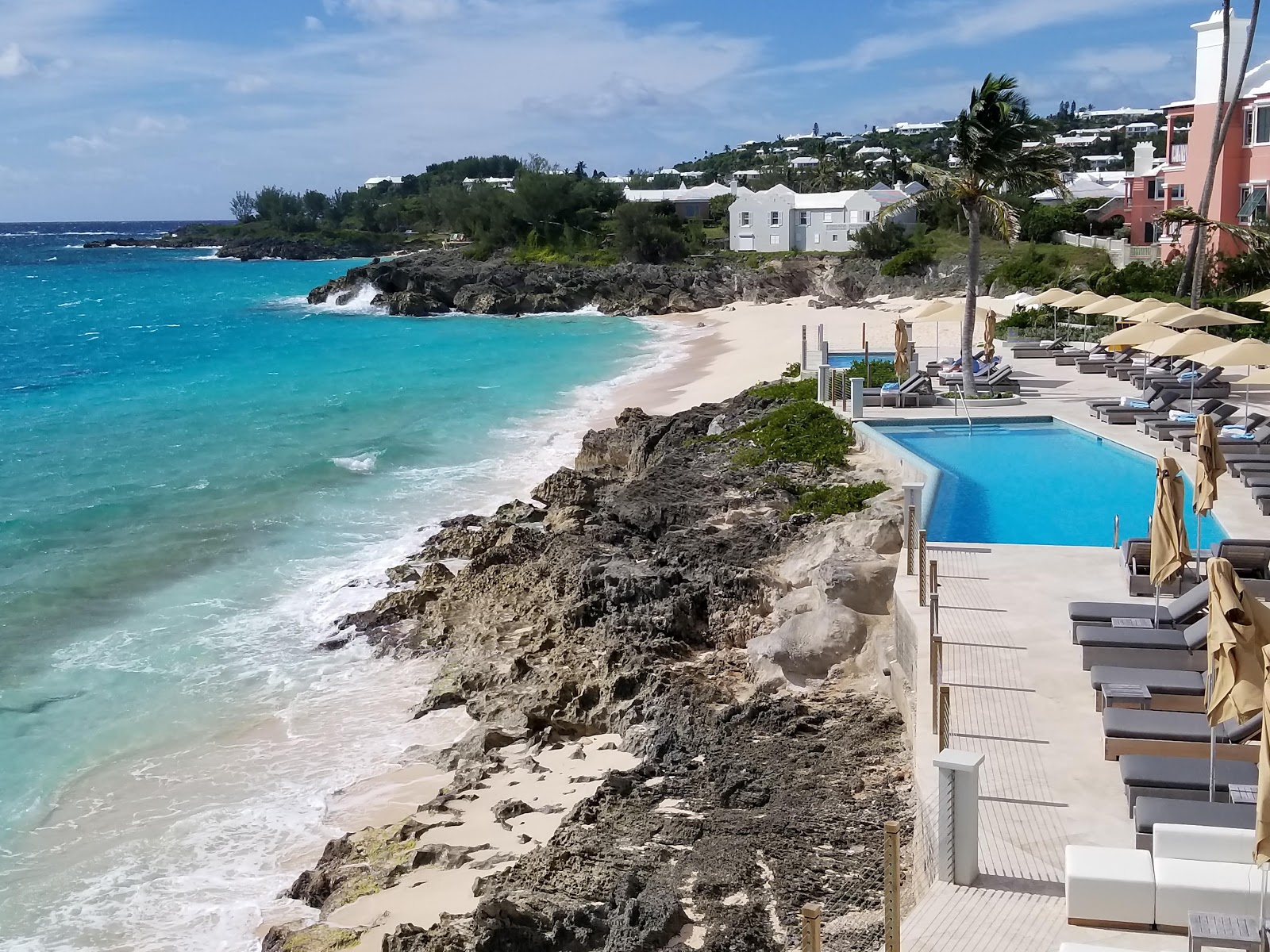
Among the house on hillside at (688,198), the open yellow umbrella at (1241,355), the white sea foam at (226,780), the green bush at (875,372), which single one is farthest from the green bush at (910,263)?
the white sea foam at (226,780)

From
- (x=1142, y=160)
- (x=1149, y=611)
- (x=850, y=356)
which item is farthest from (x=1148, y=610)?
(x=1142, y=160)

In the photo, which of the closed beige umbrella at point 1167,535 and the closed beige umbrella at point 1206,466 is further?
the closed beige umbrella at point 1206,466

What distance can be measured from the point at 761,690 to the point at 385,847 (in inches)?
174

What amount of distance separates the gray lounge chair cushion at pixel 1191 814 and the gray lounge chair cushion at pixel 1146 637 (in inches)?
106

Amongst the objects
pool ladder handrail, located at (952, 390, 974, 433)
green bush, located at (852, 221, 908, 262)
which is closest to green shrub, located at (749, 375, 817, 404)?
pool ladder handrail, located at (952, 390, 974, 433)

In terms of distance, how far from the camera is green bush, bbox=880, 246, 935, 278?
5959 cm

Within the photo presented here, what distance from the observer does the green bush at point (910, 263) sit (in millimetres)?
59594

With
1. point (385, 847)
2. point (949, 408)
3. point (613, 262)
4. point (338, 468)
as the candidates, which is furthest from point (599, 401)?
point (613, 262)

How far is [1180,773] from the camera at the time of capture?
318 inches

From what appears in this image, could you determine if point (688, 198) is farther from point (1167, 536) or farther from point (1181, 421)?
point (1167, 536)

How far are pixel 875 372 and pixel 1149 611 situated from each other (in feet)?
59.9

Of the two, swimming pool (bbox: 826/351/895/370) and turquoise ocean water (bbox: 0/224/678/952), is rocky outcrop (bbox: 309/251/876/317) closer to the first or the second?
turquoise ocean water (bbox: 0/224/678/952)

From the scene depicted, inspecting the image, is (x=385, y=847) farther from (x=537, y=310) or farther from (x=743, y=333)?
(x=537, y=310)

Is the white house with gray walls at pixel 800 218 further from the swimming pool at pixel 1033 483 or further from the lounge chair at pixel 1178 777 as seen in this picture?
the lounge chair at pixel 1178 777
